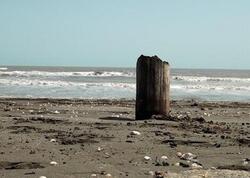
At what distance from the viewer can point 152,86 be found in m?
11.5

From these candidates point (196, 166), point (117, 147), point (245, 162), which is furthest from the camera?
point (117, 147)

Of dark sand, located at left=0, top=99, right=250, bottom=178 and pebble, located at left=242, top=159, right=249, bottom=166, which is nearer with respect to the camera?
dark sand, located at left=0, top=99, right=250, bottom=178

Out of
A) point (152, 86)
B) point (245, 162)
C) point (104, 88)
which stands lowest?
point (104, 88)

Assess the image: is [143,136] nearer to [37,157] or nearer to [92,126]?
[92,126]

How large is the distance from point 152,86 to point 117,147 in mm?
4111

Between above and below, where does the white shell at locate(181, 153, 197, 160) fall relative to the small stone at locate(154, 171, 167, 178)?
below

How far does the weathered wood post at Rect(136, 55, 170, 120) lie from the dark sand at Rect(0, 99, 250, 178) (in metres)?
0.42

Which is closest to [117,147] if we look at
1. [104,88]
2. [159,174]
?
[159,174]

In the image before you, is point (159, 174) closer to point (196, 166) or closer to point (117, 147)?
point (196, 166)

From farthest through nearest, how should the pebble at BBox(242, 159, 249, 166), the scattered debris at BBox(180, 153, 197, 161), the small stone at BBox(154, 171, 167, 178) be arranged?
the scattered debris at BBox(180, 153, 197, 161)
the pebble at BBox(242, 159, 249, 166)
the small stone at BBox(154, 171, 167, 178)

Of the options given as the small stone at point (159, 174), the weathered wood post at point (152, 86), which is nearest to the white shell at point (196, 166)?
the small stone at point (159, 174)

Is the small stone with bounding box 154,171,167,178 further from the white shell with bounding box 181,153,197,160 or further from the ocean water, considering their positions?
the ocean water

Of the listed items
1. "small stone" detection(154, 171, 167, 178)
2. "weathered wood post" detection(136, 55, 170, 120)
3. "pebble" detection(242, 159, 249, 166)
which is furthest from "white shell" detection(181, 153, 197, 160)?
"weathered wood post" detection(136, 55, 170, 120)

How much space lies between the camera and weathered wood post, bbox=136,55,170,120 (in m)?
11.5
